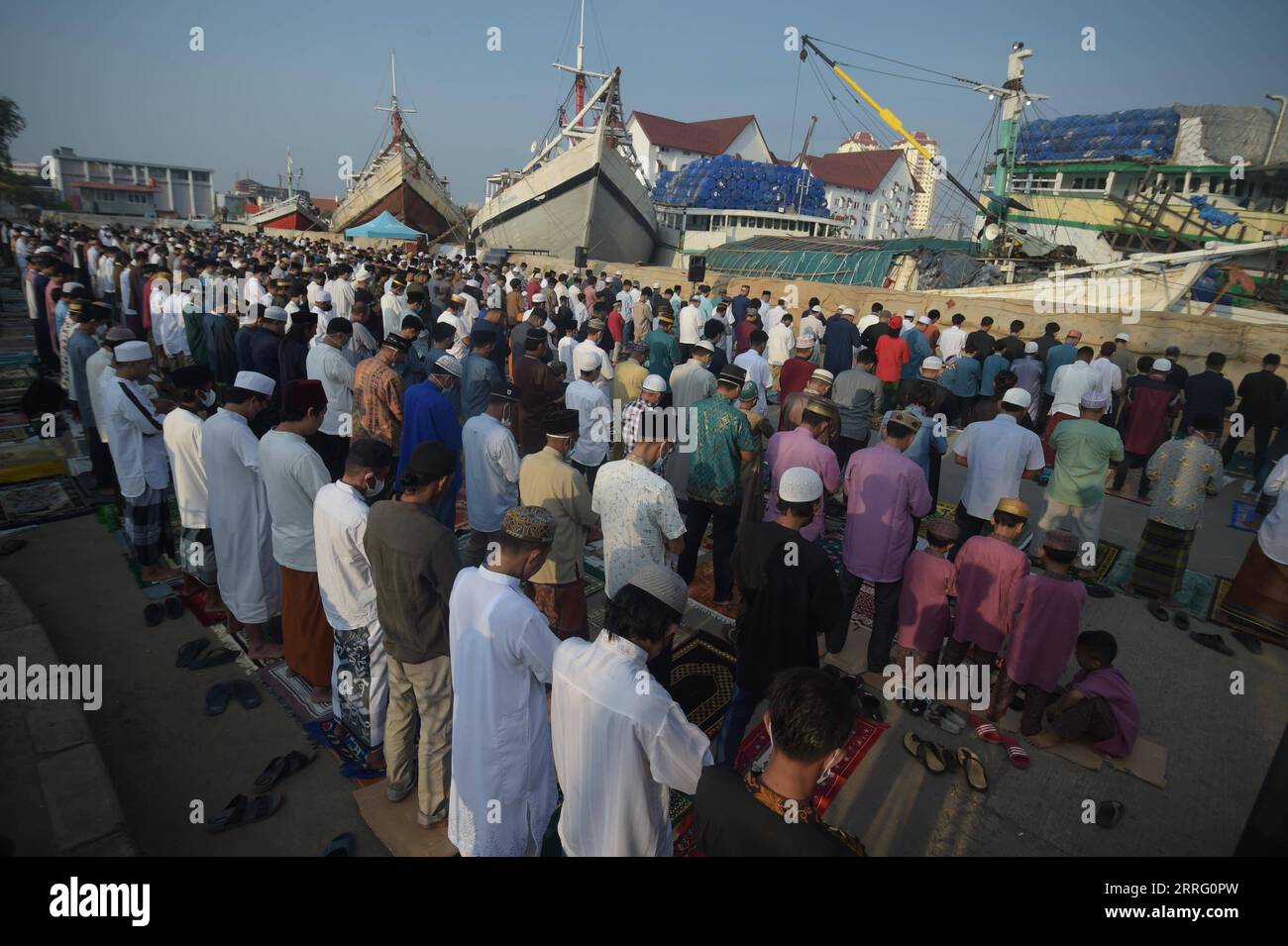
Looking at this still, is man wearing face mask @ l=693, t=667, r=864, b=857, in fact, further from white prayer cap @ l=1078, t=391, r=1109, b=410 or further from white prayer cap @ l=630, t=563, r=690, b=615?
white prayer cap @ l=1078, t=391, r=1109, b=410

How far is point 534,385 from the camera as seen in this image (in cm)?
634

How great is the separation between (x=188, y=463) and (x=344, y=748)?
6.96 feet

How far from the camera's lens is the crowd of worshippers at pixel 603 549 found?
2025 millimetres

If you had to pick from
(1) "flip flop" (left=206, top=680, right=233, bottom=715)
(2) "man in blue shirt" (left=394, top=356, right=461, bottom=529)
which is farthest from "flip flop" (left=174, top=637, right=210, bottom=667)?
(2) "man in blue shirt" (left=394, top=356, right=461, bottom=529)

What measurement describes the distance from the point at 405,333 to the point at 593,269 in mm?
15607

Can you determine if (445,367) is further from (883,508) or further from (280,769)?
(883,508)

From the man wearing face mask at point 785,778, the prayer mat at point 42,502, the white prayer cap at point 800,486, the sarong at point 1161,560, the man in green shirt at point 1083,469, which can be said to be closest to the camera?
the man wearing face mask at point 785,778

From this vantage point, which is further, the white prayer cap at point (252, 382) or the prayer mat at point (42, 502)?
the prayer mat at point (42, 502)

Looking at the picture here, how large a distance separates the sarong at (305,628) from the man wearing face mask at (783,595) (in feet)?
7.68

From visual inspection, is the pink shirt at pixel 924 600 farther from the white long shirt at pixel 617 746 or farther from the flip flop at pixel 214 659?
the flip flop at pixel 214 659

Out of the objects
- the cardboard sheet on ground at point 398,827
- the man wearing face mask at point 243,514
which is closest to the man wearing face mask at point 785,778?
the cardboard sheet on ground at point 398,827

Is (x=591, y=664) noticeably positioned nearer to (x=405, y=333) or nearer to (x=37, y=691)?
(x=37, y=691)
